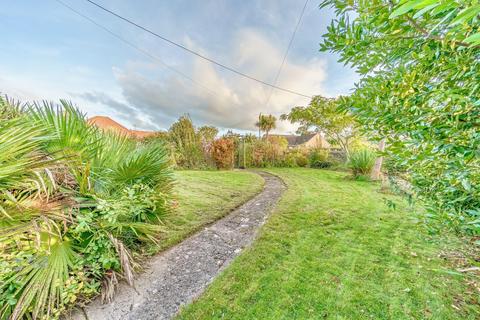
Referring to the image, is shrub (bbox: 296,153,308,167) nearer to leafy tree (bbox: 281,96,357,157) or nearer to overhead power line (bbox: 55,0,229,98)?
leafy tree (bbox: 281,96,357,157)

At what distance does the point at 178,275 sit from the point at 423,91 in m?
2.69

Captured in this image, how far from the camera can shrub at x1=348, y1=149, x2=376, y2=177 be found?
745cm

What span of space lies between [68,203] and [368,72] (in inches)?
110

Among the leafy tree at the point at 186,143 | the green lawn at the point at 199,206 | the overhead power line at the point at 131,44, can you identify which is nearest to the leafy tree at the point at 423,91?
the green lawn at the point at 199,206

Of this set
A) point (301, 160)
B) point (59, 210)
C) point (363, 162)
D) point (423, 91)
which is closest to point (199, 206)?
point (59, 210)

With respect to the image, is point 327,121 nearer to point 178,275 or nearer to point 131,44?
point 131,44

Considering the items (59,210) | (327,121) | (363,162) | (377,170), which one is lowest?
(377,170)

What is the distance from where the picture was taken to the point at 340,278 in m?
1.95

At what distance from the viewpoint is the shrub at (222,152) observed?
34.9ft

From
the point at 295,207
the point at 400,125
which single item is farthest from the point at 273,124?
the point at 400,125

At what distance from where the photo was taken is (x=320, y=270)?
209 centimetres

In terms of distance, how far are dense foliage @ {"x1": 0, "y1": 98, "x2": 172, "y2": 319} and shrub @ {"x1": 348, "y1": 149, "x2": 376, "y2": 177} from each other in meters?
7.89

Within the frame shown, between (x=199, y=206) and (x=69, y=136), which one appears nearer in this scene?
(x=69, y=136)

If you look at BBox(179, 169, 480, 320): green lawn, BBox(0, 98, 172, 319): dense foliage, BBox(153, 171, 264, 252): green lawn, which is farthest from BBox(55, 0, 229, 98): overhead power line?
BBox(179, 169, 480, 320): green lawn
